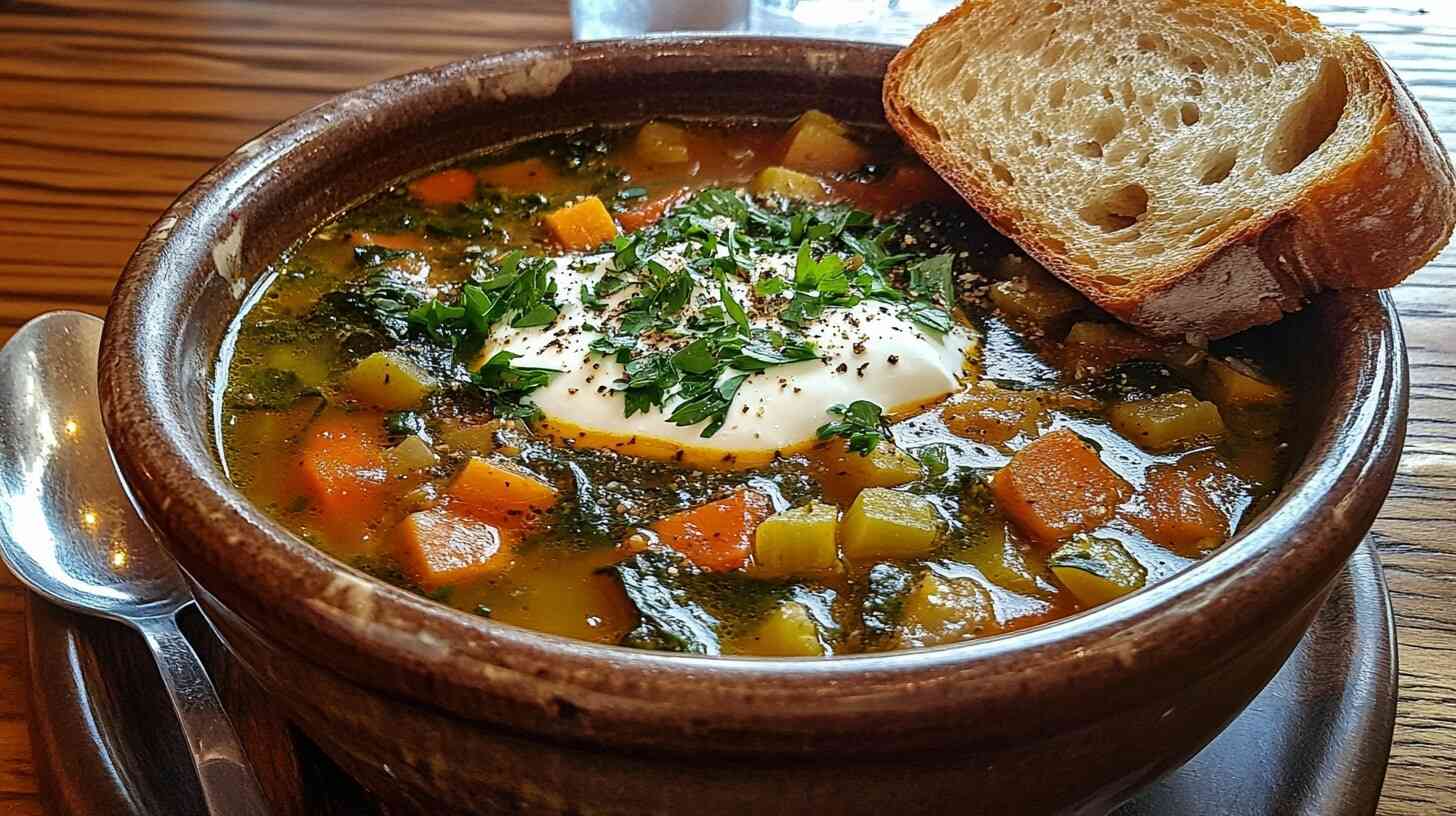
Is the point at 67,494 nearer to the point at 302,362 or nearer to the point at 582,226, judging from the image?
the point at 302,362

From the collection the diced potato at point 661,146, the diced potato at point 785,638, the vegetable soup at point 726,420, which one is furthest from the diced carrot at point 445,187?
the diced potato at point 785,638

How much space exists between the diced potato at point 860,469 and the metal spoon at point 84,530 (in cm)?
79

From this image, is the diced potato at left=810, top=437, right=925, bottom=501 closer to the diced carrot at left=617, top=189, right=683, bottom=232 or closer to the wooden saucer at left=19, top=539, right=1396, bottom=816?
the wooden saucer at left=19, top=539, right=1396, bottom=816

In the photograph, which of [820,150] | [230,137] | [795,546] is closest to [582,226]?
[820,150]

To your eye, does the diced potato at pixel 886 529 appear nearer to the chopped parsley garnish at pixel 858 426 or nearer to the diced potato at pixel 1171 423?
the chopped parsley garnish at pixel 858 426

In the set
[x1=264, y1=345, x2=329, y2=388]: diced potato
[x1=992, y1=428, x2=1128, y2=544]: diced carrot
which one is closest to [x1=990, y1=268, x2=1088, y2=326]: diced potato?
[x1=992, y1=428, x2=1128, y2=544]: diced carrot

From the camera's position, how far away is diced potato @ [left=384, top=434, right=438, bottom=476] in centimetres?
180

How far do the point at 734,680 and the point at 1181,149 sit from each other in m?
1.39

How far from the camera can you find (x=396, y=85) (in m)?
2.33

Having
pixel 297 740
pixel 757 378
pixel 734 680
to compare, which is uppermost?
pixel 734 680

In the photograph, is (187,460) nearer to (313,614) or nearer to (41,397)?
(313,614)

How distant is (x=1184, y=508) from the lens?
176 cm

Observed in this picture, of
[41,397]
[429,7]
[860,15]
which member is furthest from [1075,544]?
[429,7]

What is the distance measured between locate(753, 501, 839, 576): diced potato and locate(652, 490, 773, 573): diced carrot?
0.03m
